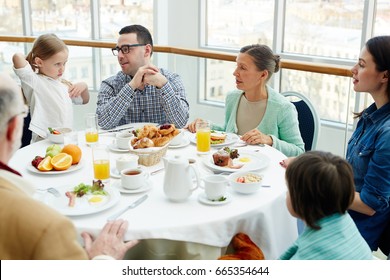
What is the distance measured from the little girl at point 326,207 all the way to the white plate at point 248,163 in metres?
0.60

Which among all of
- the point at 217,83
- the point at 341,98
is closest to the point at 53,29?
the point at 217,83

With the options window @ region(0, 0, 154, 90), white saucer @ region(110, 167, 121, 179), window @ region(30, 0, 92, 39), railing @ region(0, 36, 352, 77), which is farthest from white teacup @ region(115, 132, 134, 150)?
window @ region(30, 0, 92, 39)

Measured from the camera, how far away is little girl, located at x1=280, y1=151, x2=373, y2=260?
1.43m

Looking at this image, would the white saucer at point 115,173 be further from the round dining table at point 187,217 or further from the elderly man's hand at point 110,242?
the elderly man's hand at point 110,242

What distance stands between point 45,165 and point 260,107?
1.35 metres

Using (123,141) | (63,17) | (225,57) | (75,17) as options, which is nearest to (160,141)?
(123,141)

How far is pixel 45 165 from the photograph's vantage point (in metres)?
2.03

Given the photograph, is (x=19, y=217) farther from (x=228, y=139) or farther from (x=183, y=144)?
(x=228, y=139)

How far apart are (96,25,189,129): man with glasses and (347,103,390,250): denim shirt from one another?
1.17 meters

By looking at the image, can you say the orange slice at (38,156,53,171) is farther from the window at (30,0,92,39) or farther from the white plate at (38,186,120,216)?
the window at (30,0,92,39)

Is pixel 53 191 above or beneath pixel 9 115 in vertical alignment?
beneath

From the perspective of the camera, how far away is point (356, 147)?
2.21m
